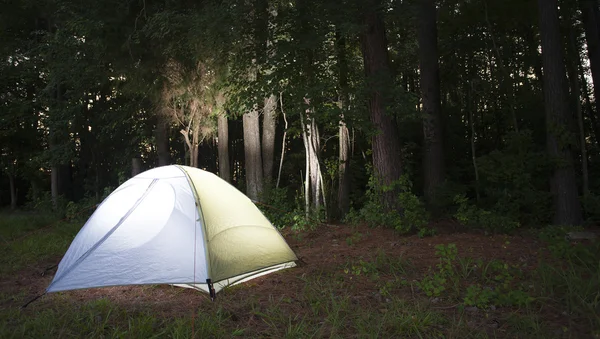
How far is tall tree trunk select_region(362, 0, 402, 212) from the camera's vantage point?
8109 mm

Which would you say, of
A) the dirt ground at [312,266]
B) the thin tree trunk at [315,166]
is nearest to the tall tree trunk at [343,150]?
the thin tree trunk at [315,166]

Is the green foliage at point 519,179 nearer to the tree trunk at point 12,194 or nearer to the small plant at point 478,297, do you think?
the small plant at point 478,297

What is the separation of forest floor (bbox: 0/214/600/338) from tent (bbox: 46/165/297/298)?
205mm

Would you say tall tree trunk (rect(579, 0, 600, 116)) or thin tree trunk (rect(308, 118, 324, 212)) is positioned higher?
tall tree trunk (rect(579, 0, 600, 116))

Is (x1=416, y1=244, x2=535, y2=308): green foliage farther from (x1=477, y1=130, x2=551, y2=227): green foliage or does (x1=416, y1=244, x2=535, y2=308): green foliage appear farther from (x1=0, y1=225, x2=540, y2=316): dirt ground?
(x1=477, y1=130, x2=551, y2=227): green foliage

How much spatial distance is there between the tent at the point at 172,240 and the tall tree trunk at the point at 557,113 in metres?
5.50

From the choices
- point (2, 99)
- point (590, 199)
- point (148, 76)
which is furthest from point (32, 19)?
point (590, 199)

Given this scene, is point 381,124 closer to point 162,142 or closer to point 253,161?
point 253,161

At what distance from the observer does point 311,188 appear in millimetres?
9648

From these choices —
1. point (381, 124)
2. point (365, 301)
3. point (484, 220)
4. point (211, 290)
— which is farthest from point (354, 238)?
point (211, 290)

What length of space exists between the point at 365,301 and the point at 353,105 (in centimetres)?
467

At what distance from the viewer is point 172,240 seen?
16.5ft

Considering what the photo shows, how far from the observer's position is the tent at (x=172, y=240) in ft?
16.0

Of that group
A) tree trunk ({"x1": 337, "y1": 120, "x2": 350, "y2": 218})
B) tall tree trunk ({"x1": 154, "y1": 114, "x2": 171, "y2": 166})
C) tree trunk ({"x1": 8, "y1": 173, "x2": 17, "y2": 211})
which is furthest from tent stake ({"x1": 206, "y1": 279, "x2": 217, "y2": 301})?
tree trunk ({"x1": 8, "y1": 173, "x2": 17, "y2": 211})
